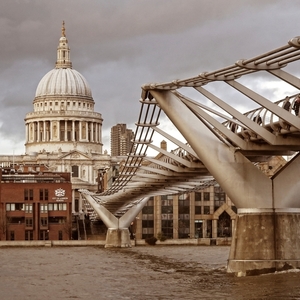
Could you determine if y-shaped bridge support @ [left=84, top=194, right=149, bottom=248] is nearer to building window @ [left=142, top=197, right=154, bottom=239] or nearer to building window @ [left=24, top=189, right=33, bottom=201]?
building window @ [left=142, top=197, right=154, bottom=239]

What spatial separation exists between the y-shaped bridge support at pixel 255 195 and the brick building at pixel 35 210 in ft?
243

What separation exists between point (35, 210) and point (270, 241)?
7654cm

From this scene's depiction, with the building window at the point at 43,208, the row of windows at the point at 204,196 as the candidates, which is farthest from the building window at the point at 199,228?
the building window at the point at 43,208

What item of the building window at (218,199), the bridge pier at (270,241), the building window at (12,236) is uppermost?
the building window at (218,199)

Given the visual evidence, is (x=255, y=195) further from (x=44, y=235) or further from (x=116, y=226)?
(x=44, y=235)

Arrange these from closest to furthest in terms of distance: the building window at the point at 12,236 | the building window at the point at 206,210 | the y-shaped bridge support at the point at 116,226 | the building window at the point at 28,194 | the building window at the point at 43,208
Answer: the y-shaped bridge support at the point at 116,226
the building window at the point at 12,236
the building window at the point at 28,194
the building window at the point at 43,208
the building window at the point at 206,210

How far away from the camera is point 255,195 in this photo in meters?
39.7

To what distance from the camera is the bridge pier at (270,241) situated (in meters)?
39.5

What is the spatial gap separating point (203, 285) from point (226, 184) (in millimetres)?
3533

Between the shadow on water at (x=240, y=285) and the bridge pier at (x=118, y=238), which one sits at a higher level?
the bridge pier at (x=118, y=238)

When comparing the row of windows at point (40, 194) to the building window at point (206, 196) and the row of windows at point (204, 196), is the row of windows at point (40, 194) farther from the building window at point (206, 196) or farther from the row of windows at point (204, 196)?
the building window at point (206, 196)

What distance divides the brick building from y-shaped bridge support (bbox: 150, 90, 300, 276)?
2911 inches

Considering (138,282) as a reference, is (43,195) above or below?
above

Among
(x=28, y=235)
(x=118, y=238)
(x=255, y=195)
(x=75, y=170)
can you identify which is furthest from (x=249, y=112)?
(x=75, y=170)
